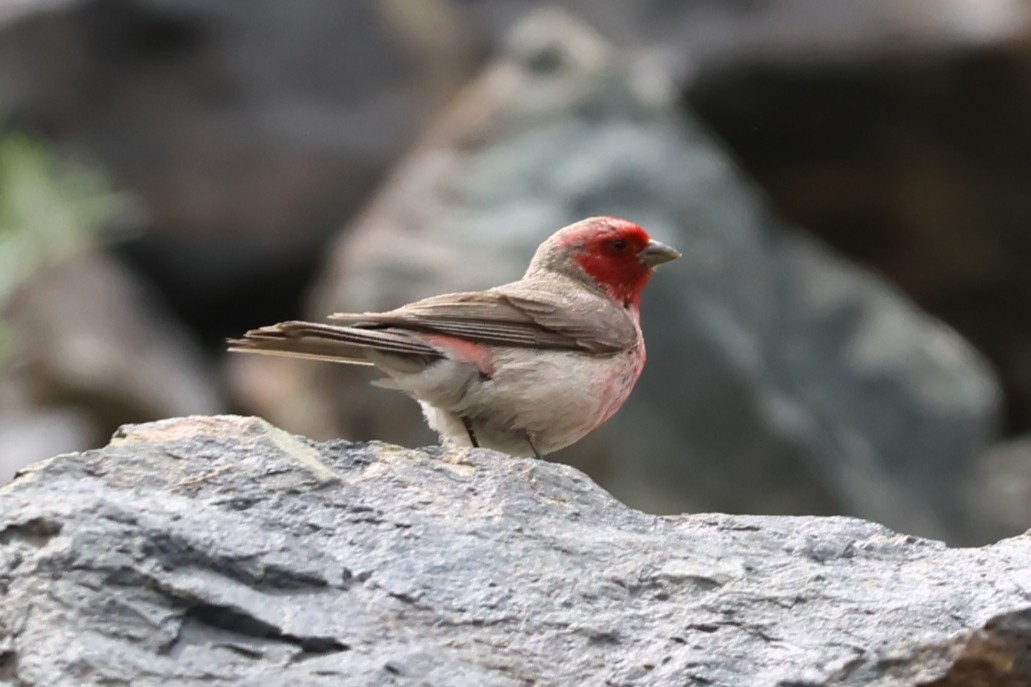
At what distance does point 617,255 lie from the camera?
21.7 ft

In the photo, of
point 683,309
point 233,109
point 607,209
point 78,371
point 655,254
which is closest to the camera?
point 655,254

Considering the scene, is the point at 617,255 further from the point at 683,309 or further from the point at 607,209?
the point at 607,209

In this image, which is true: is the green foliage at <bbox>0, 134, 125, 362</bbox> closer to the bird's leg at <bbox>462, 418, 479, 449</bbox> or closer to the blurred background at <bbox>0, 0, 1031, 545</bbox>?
the blurred background at <bbox>0, 0, 1031, 545</bbox>

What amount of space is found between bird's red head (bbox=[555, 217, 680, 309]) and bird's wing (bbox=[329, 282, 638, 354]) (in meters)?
0.31

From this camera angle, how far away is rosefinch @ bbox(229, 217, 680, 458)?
5.47m

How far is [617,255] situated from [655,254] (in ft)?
0.55

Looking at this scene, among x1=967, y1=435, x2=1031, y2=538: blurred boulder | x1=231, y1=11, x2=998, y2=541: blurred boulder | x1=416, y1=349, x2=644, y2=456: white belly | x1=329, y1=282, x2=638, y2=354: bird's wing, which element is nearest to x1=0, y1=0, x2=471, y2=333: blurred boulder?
x1=231, y1=11, x2=998, y2=541: blurred boulder

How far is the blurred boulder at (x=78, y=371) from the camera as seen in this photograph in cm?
1189

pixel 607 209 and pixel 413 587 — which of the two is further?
pixel 607 209

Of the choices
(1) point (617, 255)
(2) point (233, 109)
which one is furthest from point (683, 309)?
(2) point (233, 109)

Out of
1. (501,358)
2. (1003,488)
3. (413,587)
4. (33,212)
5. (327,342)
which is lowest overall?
(413,587)

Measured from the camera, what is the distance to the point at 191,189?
1423 centimetres

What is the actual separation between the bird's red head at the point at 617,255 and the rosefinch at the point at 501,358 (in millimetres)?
407

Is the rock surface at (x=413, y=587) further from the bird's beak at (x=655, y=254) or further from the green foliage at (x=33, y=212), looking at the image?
the green foliage at (x=33, y=212)
